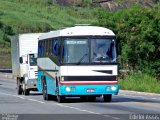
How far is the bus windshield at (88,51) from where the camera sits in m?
29.8

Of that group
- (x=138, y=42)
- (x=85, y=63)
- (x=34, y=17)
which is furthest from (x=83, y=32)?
(x=34, y=17)

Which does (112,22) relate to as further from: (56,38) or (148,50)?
(56,38)

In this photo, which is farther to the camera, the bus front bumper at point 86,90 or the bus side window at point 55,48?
the bus side window at point 55,48

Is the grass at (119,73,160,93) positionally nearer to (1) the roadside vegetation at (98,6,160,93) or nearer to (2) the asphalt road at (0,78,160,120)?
(1) the roadside vegetation at (98,6,160,93)

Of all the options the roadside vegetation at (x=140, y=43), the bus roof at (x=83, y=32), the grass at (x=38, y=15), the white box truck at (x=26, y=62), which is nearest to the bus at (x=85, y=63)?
the bus roof at (x=83, y=32)

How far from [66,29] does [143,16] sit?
23.1 meters

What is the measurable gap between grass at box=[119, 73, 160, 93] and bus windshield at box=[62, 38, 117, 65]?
1091 cm

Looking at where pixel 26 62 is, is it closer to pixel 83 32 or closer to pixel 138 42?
pixel 83 32

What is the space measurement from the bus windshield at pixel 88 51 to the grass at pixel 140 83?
1091 cm

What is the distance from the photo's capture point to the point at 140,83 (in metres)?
44.4

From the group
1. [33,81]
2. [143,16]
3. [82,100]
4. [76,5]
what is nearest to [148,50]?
[143,16]

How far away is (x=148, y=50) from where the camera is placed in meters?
49.6

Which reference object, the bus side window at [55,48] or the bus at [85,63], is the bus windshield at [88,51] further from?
the bus side window at [55,48]

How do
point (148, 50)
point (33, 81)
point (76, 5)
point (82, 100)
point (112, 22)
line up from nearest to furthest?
point (82, 100) < point (33, 81) < point (148, 50) < point (112, 22) < point (76, 5)
